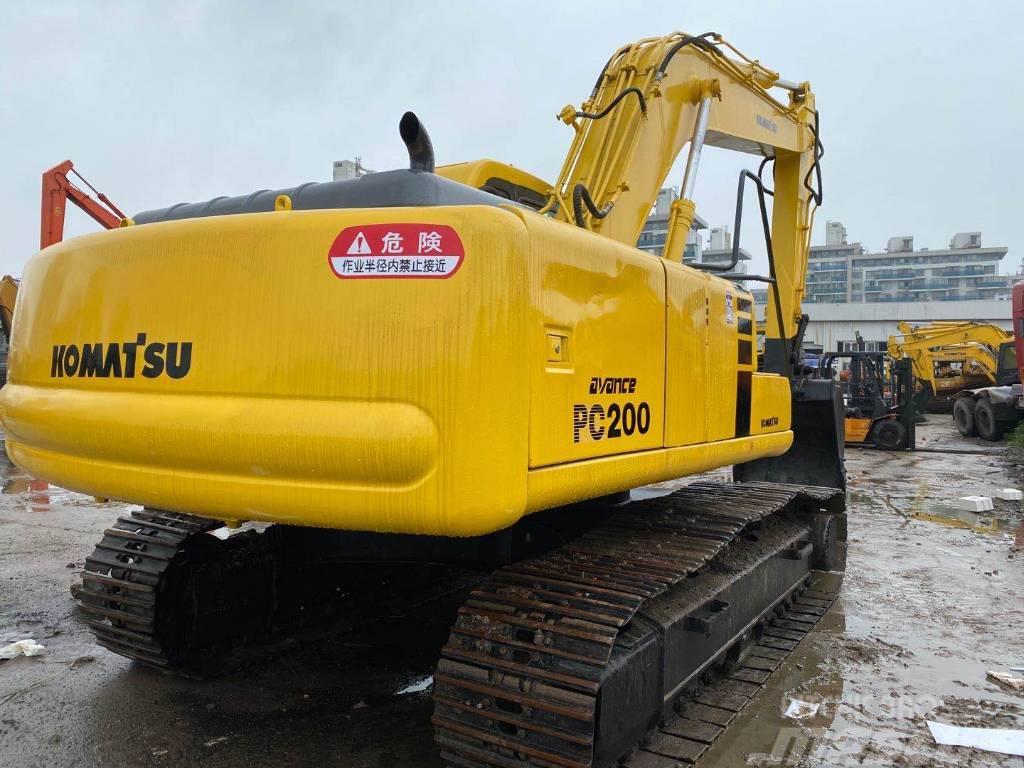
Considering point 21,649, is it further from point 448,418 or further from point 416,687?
point 448,418

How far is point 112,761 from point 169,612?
781mm

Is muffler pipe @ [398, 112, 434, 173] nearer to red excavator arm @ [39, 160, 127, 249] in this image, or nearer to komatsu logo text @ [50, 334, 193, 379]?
komatsu logo text @ [50, 334, 193, 379]

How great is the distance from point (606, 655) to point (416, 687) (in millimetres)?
1614

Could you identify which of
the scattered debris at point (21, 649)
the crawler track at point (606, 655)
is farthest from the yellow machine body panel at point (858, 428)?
the scattered debris at point (21, 649)

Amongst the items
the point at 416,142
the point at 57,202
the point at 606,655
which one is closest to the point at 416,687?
the point at 606,655

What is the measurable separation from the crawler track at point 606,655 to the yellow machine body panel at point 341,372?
0.42 metres

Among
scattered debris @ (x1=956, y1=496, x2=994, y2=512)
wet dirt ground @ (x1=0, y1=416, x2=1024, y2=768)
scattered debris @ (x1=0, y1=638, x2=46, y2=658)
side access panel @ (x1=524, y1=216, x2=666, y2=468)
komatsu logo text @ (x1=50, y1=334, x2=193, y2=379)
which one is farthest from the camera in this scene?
scattered debris @ (x1=956, y1=496, x2=994, y2=512)

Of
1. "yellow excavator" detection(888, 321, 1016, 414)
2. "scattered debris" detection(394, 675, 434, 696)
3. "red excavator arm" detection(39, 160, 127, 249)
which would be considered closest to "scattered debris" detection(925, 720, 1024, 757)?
"scattered debris" detection(394, 675, 434, 696)

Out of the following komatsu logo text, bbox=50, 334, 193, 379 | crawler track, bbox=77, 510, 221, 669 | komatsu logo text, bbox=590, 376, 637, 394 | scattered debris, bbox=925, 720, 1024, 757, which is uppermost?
komatsu logo text, bbox=50, 334, 193, 379

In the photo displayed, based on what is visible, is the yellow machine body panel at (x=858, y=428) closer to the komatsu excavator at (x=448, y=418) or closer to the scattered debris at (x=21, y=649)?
the komatsu excavator at (x=448, y=418)

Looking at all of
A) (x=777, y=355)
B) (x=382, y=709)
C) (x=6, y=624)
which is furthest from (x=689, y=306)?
(x=6, y=624)

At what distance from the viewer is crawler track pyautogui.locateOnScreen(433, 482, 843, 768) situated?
2531mm

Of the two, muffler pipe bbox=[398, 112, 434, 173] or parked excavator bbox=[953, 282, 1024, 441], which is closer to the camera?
muffler pipe bbox=[398, 112, 434, 173]

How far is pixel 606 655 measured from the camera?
2525 mm
